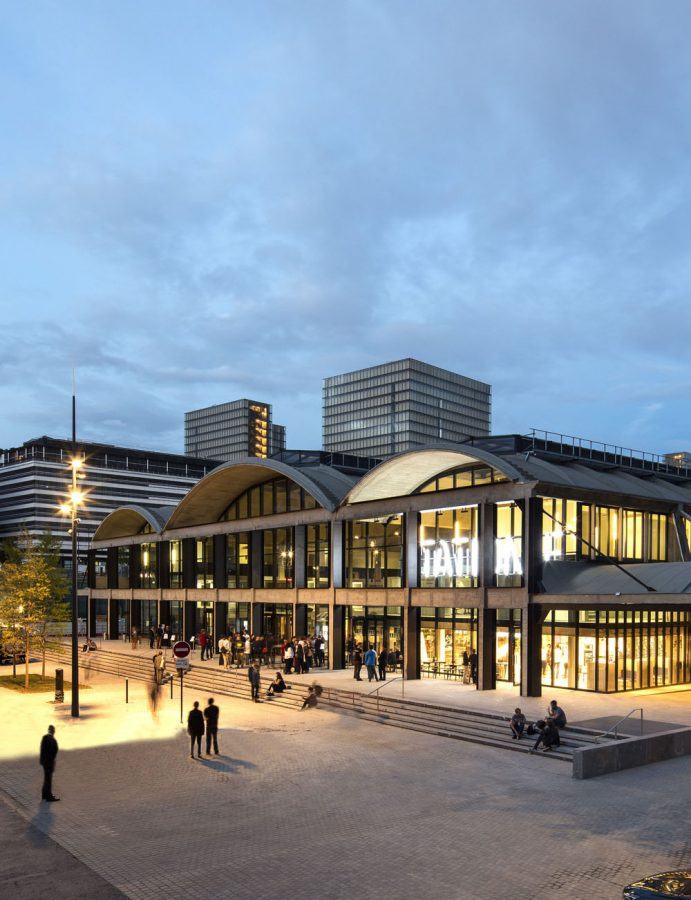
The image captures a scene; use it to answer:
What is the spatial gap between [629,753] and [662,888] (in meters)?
11.4

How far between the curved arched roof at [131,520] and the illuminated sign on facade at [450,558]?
27.4 m

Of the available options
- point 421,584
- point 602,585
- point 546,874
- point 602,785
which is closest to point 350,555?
point 421,584

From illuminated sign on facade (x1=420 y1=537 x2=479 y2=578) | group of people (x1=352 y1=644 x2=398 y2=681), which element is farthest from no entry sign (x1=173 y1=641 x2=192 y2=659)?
illuminated sign on facade (x1=420 y1=537 x2=479 y2=578)

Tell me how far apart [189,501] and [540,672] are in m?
29.6

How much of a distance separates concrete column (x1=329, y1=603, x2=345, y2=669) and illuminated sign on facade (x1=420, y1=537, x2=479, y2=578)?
6280 mm

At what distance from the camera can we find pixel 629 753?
2180cm

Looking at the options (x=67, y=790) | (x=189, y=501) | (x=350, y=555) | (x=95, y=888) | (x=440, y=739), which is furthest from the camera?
(x=189, y=501)

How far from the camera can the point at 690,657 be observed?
37750mm

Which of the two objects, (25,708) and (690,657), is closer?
(25,708)

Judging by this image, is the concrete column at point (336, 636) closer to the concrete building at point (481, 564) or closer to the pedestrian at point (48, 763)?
the concrete building at point (481, 564)

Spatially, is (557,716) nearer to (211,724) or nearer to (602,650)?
(211,724)

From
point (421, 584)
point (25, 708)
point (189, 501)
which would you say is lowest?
point (25, 708)

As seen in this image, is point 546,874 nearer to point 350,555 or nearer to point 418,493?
point 418,493

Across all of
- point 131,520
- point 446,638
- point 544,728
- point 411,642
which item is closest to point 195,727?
point 544,728
